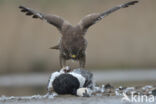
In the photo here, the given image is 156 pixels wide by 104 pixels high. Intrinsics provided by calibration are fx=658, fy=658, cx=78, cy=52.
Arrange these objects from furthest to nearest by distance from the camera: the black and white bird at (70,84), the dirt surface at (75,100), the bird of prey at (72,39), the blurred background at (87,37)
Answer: the blurred background at (87,37), the bird of prey at (72,39), the black and white bird at (70,84), the dirt surface at (75,100)

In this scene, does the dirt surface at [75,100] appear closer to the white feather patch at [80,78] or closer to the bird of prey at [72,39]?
the white feather patch at [80,78]

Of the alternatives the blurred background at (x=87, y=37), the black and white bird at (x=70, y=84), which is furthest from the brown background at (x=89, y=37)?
the black and white bird at (x=70, y=84)

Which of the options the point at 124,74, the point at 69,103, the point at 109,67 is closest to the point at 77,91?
the point at 69,103

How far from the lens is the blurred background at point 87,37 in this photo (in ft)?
71.4

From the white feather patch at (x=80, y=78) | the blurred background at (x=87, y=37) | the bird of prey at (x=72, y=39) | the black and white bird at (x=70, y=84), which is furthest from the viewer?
the blurred background at (x=87, y=37)

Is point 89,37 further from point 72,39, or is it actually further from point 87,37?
point 72,39

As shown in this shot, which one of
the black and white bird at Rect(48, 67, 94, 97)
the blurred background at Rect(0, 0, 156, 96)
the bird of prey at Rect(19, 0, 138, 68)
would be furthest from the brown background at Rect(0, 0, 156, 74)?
the black and white bird at Rect(48, 67, 94, 97)

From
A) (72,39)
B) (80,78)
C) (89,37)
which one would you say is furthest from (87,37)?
(80,78)

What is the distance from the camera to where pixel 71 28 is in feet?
43.3

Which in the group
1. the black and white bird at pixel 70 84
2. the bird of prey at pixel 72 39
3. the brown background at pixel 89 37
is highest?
the brown background at pixel 89 37

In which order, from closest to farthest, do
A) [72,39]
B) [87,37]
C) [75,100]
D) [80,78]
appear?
[75,100] < [80,78] < [72,39] < [87,37]

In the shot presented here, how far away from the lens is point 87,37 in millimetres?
24328

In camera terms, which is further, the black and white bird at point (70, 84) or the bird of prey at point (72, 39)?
the bird of prey at point (72, 39)

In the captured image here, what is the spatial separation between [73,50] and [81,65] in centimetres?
54
